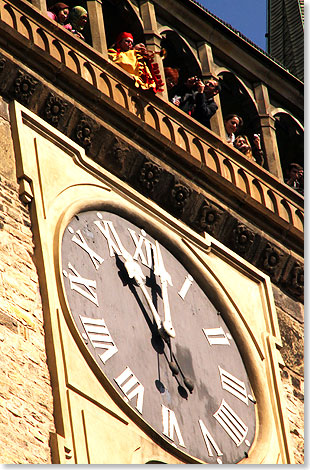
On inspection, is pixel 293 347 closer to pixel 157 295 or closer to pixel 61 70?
pixel 157 295

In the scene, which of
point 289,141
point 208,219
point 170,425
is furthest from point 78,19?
point 170,425

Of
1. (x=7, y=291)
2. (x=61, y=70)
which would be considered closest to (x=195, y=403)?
(x=7, y=291)

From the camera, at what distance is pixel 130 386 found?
1511 centimetres

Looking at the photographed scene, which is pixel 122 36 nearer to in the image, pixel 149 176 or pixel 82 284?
pixel 149 176

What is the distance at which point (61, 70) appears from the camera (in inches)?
654

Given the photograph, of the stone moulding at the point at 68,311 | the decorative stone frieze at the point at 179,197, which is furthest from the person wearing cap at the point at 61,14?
the decorative stone frieze at the point at 179,197

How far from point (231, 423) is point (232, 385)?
0.44 meters

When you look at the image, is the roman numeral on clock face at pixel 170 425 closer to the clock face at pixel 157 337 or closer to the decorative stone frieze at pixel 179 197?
the clock face at pixel 157 337

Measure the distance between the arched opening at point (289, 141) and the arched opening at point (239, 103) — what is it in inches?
16.9

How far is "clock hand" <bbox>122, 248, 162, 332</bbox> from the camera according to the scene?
52.2ft

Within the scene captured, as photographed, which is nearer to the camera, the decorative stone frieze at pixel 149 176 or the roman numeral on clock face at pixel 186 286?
the roman numeral on clock face at pixel 186 286

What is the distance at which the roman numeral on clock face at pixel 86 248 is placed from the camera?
51.6 ft

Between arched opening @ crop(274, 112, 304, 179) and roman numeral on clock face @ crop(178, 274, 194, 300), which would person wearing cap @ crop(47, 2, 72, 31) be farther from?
arched opening @ crop(274, 112, 304, 179)

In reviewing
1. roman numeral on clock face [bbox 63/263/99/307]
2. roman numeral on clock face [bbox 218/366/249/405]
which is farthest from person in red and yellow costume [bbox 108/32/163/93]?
roman numeral on clock face [bbox 218/366/249/405]
